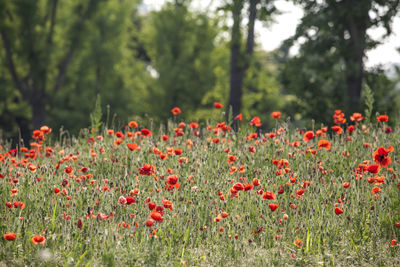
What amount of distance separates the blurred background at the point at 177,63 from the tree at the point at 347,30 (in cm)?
2

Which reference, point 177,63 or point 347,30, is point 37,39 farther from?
point 347,30

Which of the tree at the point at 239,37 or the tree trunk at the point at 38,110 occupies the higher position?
the tree at the point at 239,37

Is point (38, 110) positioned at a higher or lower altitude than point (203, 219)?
higher

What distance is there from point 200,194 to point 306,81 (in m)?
6.69

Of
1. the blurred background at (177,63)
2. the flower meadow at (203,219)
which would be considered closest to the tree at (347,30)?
the blurred background at (177,63)

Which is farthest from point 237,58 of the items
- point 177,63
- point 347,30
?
point 177,63

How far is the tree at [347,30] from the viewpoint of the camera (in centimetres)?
876

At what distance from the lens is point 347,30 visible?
9484 millimetres

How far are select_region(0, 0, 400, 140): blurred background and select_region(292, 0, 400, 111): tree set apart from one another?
24 millimetres

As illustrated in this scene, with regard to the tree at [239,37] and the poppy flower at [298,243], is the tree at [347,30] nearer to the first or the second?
Answer: the tree at [239,37]

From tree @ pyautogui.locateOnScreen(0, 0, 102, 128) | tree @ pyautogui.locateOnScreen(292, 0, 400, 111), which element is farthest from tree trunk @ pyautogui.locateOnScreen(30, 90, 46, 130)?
tree @ pyautogui.locateOnScreen(292, 0, 400, 111)

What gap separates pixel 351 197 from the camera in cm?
375

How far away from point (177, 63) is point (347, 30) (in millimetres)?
9064

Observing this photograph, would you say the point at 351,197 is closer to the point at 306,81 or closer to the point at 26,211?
the point at 26,211
